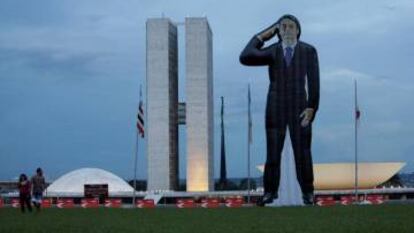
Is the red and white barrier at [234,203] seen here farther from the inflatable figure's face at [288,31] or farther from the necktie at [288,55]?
the inflatable figure's face at [288,31]

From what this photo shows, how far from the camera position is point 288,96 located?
30.5m

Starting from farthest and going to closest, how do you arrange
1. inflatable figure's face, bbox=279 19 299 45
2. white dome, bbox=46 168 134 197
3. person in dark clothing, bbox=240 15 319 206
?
1. white dome, bbox=46 168 134 197
2. inflatable figure's face, bbox=279 19 299 45
3. person in dark clothing, bbox=240 15 319 206

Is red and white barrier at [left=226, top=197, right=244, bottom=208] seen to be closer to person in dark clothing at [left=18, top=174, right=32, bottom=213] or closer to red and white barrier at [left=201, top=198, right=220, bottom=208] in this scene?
red and white barrier at [left=201, top=198, right=220, bottom=208]

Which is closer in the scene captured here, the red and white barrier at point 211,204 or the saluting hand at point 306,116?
the saluting hand at point 306,116

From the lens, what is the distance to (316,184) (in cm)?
6134

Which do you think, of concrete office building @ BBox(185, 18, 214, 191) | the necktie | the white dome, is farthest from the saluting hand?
the white dome

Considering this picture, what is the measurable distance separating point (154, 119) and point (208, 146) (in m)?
4.93

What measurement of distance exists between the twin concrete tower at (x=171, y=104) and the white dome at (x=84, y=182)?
4.78 metres

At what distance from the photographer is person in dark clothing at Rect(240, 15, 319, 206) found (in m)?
30.2

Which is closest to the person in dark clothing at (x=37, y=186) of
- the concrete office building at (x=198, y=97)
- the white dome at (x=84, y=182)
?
the concrete office building at (x=198, y=97)

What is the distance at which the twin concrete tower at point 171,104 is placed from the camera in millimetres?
62938

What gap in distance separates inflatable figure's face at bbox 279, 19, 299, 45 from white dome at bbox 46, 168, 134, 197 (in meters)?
37.5

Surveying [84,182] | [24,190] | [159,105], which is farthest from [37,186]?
[84,182]

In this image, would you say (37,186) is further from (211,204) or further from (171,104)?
(171,104)
